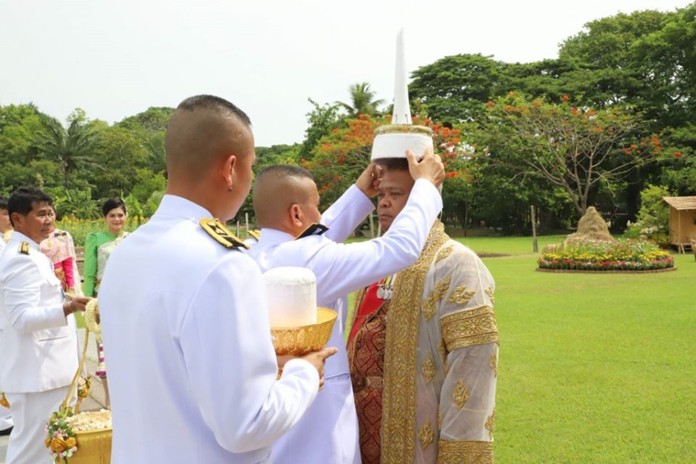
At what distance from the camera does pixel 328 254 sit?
218 cm

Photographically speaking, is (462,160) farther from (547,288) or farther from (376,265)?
(376,265)

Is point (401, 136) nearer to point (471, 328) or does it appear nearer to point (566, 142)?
point (471, 328)

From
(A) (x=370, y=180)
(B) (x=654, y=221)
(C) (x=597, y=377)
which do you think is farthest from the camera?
(B) (x=654, y=221)

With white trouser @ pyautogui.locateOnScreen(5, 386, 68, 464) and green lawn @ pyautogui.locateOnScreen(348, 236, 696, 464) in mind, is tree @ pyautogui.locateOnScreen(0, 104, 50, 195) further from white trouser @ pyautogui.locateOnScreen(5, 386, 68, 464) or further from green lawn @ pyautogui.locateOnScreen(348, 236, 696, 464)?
white trouser @ pyautogui.locateOnScreen(5, 386, 68, 464)

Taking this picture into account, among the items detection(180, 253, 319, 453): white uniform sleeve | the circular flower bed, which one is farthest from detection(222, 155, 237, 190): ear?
the circular flower bed

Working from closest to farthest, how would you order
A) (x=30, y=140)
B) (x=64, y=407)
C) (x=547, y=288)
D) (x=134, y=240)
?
1. (x=134, y=240)
2. (x=64, y=407)
3. (x=547, y=288)
4. (x=30, y=140)

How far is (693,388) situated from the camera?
648 cm

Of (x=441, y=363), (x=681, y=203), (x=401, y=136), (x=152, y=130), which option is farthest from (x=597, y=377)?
(x=152, y=130)

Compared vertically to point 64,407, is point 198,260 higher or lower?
higher

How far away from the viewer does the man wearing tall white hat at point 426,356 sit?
2395mm

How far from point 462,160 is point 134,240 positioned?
34.2m

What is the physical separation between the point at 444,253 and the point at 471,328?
33 centimetres

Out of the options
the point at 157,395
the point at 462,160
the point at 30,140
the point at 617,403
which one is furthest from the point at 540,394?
the point at 30,140

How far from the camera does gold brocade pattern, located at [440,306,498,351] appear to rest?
241 cm
